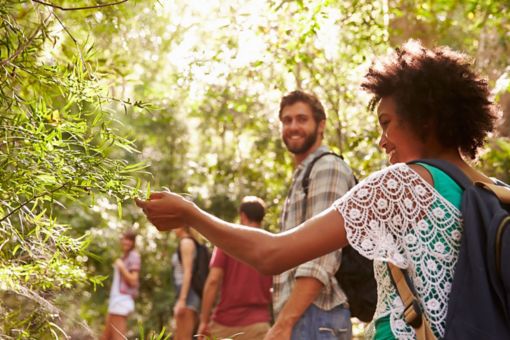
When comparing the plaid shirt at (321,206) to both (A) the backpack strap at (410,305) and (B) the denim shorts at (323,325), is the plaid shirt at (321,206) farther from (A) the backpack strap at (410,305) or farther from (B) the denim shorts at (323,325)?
(A) the backpack strap at (410,305)

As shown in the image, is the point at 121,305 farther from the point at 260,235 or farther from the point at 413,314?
the point at 413,314

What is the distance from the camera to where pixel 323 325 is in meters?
4.39

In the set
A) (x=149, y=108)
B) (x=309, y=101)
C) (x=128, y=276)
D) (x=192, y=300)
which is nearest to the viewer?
(x=149, y=108)

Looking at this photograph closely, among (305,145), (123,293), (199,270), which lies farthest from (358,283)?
(123,293)

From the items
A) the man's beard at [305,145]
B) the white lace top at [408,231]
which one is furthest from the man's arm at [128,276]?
the white lace top at [408,231]

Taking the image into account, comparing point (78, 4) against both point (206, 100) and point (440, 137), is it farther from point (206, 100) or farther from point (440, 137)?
point (206, 100)

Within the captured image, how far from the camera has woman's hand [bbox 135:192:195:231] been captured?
2744 millimetres

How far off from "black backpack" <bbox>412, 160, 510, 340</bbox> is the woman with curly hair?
0.23 feet

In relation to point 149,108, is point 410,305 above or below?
below

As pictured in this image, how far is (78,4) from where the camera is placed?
3.82 meters

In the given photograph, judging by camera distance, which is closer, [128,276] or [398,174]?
[398,174]

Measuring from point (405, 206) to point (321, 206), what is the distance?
200 centimetres

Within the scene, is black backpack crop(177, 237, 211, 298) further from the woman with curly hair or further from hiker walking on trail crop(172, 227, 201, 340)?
the woman with curly hair

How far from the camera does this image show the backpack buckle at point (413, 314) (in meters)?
2.50
